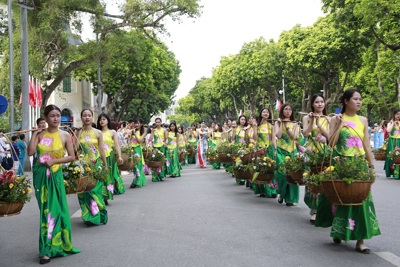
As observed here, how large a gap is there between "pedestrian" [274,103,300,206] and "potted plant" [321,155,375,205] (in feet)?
12.1

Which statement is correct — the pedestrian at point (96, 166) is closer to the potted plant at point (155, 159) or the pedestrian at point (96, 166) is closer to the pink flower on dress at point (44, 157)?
the pink flower on dress at point (44, 157)

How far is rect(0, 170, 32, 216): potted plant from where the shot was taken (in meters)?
5.61

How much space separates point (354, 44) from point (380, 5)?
40.3 feet

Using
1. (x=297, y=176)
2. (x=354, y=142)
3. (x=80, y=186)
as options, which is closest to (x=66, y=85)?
(x=297, y=176)

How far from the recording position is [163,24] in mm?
27328

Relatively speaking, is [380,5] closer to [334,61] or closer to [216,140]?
[216,140]

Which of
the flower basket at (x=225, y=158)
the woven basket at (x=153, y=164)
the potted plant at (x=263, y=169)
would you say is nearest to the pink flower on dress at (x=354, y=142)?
the potted plant at (x=263, y=169)

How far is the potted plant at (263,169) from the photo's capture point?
10562mm

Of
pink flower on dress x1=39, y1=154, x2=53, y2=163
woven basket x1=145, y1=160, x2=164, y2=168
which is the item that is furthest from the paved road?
woven basket x1=145, y1=160, x2=164, y2=168

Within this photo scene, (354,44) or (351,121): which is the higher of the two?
(354,44)

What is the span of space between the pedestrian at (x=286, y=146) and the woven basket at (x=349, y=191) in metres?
3.87

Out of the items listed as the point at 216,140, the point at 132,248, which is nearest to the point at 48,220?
the point at 132,248

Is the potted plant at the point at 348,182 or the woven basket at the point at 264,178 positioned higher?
the potted plant at the point at 348,182

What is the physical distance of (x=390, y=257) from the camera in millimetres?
5945
